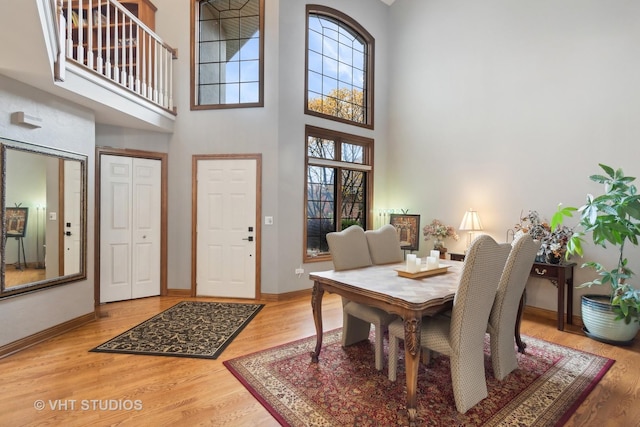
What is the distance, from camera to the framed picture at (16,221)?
2838mm

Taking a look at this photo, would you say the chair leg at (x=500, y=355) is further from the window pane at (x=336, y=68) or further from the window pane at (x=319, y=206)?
the window pane at (x=336, y=68)

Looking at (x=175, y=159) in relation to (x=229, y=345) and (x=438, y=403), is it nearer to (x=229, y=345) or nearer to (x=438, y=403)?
(x=229, y=345)

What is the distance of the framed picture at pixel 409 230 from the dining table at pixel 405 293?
203 centimetres

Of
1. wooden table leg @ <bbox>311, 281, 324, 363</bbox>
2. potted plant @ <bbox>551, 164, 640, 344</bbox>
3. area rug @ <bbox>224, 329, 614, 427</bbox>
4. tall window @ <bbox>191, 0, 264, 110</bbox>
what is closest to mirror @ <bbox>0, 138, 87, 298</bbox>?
tall window @ <bbox>191, 0, 264, 110</bbox>

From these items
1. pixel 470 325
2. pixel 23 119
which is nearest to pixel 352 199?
pixel 470 325

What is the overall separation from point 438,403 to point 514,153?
10.9 ft

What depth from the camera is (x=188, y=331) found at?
10.7 feet

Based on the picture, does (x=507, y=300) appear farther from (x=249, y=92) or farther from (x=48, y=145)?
(x=48, y=145)

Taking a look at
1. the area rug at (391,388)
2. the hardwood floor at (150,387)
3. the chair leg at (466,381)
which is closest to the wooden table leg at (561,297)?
the hardwood floor at (150,387)

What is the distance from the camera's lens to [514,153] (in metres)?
4.09

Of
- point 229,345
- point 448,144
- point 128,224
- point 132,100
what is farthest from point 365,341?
point 132,100

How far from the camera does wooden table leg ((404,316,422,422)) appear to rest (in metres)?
1.92

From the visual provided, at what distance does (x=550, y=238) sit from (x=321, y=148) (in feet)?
10.6

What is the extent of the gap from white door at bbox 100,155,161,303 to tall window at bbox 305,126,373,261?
2.21 metres
